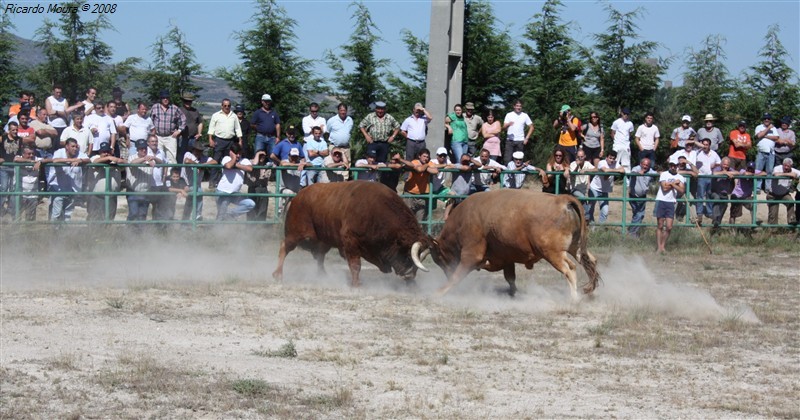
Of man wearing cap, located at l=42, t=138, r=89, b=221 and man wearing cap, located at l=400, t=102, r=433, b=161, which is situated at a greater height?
man wearing cap, located at l=400, t=102, r=433, b=161

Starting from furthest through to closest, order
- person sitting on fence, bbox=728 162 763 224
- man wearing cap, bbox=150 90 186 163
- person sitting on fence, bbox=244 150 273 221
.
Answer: person sitting on fence, bbox=728 162 763 224
man wearing cap, bbox=150 90 186 163
person sitting on fence, bbox=244 150 273 221

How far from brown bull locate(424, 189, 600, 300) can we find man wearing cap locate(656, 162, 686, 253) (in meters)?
5.50

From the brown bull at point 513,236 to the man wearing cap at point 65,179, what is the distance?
6.09 meters

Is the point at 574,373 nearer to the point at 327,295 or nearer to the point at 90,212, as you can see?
the point at 327,295

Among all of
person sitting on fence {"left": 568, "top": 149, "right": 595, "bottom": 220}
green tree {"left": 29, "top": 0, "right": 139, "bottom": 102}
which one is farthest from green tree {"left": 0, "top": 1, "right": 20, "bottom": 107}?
person sitting on fence {"left": 568, "top": 149, "right": 595, "bottom": 220}

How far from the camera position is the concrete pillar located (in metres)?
19.4

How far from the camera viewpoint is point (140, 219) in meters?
16.8

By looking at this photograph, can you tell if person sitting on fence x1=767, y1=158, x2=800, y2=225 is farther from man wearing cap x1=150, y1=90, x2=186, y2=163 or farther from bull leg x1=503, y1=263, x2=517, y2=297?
man wearing cap x1=150, y1=90, x2=186, y2=163

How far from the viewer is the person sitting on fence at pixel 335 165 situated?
17.6m

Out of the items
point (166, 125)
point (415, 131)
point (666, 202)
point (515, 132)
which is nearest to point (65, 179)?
point (166, 125)

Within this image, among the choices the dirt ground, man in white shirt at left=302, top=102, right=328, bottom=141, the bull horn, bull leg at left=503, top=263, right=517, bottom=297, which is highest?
man in white shirt at left=302, top=102, right=328, bottom=141

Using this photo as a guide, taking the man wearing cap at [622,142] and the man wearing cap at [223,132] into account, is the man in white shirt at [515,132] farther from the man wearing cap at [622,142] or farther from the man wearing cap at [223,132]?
the man wearing cap at [223,132]

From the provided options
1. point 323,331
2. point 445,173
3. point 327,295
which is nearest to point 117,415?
point 323,331

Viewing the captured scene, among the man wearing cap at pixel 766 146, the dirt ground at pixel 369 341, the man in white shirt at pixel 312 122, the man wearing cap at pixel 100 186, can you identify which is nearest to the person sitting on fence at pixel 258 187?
the man in white shirt at pixel 312 122
